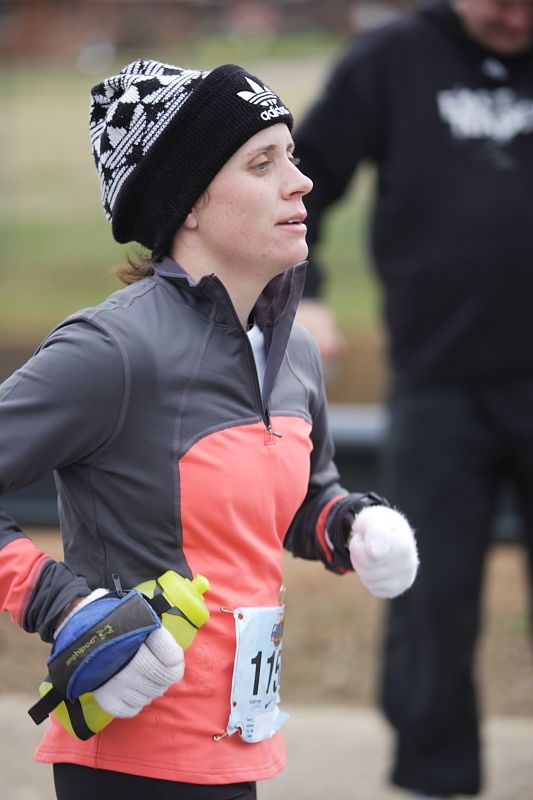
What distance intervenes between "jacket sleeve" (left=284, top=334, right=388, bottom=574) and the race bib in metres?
0.21

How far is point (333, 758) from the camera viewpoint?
462cm

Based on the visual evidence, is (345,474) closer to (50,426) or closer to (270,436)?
(270,436)

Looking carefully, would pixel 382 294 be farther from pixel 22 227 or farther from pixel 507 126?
pixel 22 227

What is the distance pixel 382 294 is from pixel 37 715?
2.17m

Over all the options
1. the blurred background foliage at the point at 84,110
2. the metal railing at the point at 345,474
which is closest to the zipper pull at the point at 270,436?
the metal railing at the point at 345,474

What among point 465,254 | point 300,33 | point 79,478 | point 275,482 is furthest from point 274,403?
point 300,33

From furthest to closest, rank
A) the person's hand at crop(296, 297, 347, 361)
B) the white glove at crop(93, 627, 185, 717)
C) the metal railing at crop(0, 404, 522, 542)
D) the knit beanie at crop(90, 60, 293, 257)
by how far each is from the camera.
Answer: the metal railing at crop(0, 404, 522, 542), the person's hand at crop(296, 297, 347, 361), the knit beanie at crop(90, 60, 293, 257), the white glove at crop(93, 627, 185, 717)

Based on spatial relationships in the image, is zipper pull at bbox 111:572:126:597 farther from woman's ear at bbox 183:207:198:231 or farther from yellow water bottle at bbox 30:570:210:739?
woman's ear at bbox 183:207:198:231

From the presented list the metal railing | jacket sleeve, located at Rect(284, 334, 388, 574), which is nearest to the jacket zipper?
jacket sleeve, located at Rect(284, 334, 388, 574)

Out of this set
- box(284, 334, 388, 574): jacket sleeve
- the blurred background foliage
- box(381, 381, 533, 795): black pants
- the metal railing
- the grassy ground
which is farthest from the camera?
the blurred background foliage

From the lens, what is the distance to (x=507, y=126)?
3.98 metres

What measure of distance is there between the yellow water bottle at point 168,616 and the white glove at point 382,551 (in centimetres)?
35

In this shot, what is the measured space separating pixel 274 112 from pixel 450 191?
162 cm

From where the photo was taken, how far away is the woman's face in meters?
2.43
